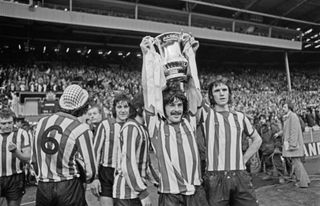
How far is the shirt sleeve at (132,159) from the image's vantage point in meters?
2.41

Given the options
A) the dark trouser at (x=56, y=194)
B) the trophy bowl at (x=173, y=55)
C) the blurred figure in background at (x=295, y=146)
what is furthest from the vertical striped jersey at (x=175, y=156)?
the blurred figure in background at (x=295, y=146)

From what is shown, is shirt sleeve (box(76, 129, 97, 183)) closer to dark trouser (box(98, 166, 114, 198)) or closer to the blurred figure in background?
dark trouser (box(98, 166, 114, 198))

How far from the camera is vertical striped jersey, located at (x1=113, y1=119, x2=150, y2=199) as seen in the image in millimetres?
2412

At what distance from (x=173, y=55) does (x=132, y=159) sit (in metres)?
0.93

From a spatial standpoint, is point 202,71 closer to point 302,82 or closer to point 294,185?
point 302,82

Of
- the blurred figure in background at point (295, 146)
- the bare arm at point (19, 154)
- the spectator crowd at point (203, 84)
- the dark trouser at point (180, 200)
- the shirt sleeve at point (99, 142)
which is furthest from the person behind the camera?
the spectator crowd at point (203, 84)

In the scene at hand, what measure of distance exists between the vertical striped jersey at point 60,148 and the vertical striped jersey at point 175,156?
2.20 feet

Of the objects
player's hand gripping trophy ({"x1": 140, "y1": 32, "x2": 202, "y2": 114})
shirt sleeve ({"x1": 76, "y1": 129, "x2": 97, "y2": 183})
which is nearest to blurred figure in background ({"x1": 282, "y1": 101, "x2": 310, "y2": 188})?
player's hand gripping trophy ({"x1": 140, "y1": 32, "x2": 202, "y2": 114})

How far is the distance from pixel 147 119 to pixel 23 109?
10.8 m

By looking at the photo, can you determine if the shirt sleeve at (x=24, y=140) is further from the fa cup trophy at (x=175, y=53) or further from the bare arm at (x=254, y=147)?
the bare arm at (x=254, y=147)

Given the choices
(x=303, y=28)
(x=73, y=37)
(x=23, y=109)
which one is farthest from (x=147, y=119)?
(x=303, y=28)

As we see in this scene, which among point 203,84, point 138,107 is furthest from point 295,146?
point 203,84

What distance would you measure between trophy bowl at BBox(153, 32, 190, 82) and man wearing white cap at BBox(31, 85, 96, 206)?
0.88m

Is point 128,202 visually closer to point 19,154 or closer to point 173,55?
point 173,55
